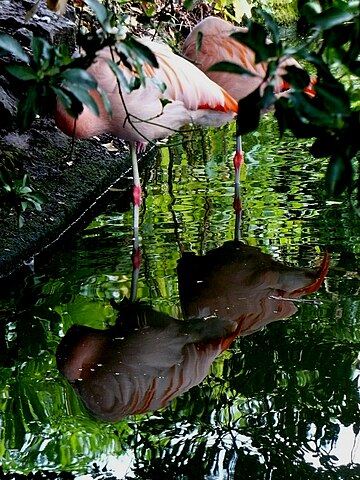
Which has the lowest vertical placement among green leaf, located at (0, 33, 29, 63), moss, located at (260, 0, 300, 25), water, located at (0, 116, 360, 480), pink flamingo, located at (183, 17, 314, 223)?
water, located at (0, 116, 360, 480)

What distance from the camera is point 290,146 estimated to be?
545 centimetres

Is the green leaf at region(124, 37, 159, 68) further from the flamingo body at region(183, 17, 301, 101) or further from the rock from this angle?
the rock

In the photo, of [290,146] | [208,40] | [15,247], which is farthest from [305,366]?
[290,146]

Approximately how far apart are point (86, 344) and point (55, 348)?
0.33 feet

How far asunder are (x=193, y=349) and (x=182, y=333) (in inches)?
5.6

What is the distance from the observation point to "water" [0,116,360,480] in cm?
215

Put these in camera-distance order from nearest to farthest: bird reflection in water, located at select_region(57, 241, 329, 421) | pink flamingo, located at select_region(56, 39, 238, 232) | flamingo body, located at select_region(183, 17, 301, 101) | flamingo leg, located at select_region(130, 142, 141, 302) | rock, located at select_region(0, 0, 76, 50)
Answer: bird reflection in water, located at select_region(57, 241, 329, 421), flamingo leg, located at select_region(130, 142, 141, 302), pink flamingo, located at select_region(56, 39, 238, 232), flamingo body, located at select_region(183, 17, 301, 101), rock, located at select_region(0, 0, 76, 50)

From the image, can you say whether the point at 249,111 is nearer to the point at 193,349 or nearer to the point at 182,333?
the point at 193,349

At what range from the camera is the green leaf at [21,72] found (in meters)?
1.59

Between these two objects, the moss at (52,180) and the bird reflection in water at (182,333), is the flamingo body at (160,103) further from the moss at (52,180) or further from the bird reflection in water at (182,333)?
the bird reflection in water at (182,333)

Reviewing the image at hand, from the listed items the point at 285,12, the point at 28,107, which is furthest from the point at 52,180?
the point at 285,12

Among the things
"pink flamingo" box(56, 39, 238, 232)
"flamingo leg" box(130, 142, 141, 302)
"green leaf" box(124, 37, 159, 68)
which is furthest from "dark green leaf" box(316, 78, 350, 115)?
"pink flamingo" box(56, 39, 238, 232)

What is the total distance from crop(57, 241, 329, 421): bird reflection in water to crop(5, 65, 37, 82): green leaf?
3.59ft

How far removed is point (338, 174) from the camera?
4.81 feet
